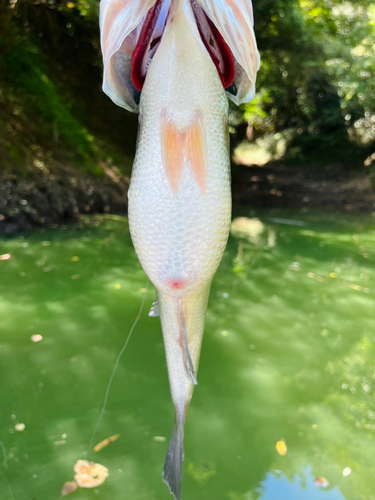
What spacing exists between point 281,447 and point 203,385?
1.65ft

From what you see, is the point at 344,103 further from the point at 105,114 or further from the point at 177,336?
the point at 177,336

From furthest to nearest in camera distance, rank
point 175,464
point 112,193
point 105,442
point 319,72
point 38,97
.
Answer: point 319,72 → point 112,193 → point 38,97 → point 105,442 → point 175,464

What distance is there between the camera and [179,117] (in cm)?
51

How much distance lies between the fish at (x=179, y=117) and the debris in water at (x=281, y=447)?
4.39ft

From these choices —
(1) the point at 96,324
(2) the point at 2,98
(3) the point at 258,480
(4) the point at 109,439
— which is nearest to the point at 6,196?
(2) the point at 2,98

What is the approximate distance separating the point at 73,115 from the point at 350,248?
5181 mm

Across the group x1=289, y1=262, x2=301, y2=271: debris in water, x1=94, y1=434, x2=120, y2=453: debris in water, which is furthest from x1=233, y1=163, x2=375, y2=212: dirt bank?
x1=94, y1=434, x2=120, y2=453: debris in water

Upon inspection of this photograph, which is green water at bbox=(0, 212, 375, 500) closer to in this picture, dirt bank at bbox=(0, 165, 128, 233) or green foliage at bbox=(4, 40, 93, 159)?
dirt bank at bbox=(0, 165, 128, 233)

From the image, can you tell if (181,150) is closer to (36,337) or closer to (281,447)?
(281,447)

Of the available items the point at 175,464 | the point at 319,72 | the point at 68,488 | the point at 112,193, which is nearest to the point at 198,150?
the point at 175,464

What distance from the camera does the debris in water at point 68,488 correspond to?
1343 mm

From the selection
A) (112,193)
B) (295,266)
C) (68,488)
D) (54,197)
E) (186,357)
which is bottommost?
(295,266)

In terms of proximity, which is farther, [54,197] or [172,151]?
[54,197]

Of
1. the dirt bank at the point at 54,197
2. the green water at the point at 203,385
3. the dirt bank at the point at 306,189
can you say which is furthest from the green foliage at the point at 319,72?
the green water at the point at 203,385
